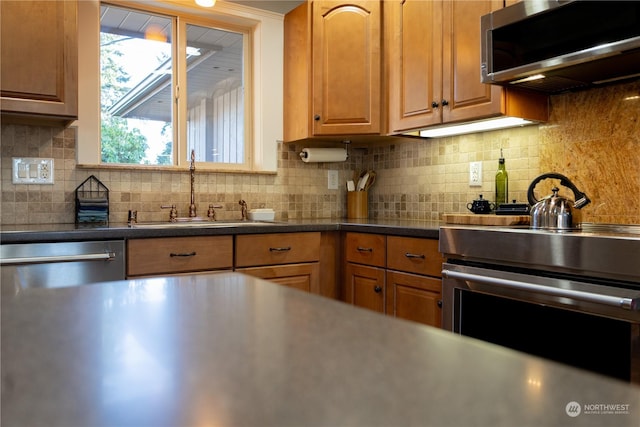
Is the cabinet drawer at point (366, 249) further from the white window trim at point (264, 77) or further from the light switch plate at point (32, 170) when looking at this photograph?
the light switch plate at point (32, 170)

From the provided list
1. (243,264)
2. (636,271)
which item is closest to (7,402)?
(636,271)

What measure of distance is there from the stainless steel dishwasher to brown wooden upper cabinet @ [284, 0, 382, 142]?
1.41m

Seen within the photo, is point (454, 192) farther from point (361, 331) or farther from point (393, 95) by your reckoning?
point (361, 331)

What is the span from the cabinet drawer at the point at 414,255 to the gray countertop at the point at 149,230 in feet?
0.12

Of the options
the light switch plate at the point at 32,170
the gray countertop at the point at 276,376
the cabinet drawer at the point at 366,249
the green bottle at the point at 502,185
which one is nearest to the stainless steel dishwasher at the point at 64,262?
the light switch plate at the point at 32,170

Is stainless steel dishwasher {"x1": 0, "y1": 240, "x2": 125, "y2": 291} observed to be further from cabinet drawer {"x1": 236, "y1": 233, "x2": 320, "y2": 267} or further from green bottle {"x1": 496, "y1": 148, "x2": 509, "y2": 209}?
green bottle {"x1": 496, "y1": 148, "x2": 509, "y2": 209}

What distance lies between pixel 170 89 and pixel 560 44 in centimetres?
214

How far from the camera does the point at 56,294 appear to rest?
0.65 m

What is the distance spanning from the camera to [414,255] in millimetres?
2275

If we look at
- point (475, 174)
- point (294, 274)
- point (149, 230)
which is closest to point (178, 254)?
point (149, 230)

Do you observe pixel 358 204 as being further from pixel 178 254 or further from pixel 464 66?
pixel 178 254

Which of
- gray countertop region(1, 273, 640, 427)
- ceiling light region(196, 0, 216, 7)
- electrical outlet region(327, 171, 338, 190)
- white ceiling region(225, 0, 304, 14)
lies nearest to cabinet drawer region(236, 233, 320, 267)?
electrical outlet region(327, 171, 338, 190)

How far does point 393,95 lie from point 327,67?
0.45 m

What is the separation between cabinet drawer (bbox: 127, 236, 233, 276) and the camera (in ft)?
7.04
